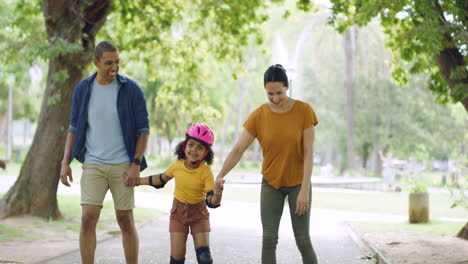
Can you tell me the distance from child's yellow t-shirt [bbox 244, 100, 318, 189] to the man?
110 cm

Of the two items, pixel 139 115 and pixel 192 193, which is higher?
pixel 139 115

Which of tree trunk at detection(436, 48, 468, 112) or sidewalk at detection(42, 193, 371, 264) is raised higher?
tree trunk at detection(436, 48, 468, 112)

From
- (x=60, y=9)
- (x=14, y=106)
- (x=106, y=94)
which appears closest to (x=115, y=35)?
(x=60, y=9)

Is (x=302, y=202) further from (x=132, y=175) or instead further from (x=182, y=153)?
(x=132, y=175)

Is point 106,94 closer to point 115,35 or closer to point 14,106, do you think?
point 115,35

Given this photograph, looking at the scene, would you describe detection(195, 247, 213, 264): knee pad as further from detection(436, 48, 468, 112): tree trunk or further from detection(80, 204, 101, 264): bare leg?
detection(436, 48, 468, 112): tree trunk

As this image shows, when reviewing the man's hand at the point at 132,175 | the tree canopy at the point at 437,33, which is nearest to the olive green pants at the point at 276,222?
the man's hand at the point at 132,175

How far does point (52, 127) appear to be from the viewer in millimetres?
11781

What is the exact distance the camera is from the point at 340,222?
47.2 ft

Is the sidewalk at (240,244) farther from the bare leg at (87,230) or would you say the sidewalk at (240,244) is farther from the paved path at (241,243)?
the bare leg at (87,230)

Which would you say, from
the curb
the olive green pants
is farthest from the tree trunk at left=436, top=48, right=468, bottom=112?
the olive green pants

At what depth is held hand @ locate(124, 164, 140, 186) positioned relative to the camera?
554 centimetres

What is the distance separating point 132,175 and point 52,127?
669 cm

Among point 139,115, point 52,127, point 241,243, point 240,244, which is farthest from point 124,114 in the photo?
point 52,127
